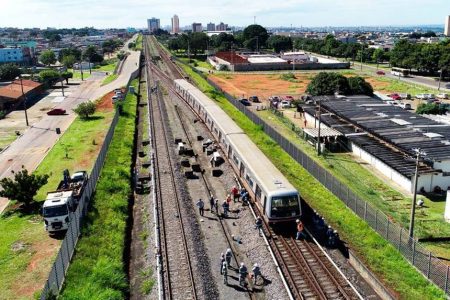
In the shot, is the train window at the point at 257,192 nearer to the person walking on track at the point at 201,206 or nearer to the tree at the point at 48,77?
the person walking on track at the point at 201,206

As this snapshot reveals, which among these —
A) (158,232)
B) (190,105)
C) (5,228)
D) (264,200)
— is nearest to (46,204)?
(5,228)

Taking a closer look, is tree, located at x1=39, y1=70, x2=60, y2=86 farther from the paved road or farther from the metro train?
the metro train

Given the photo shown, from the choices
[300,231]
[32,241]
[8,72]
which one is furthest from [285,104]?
[8,72]

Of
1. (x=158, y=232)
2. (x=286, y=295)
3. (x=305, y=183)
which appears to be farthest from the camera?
(x=305, y=183)

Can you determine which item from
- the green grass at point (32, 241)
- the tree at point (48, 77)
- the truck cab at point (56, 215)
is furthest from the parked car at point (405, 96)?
the tree at point (48, 77)

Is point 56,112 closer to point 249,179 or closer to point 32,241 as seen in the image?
point 32,241

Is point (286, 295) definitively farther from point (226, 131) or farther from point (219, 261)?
point (226, 131)

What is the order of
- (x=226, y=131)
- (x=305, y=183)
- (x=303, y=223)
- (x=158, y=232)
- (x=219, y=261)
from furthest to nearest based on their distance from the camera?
1. (x=226, y=131)
2. (x=305, y=183)
3. (x=303, y=223)
4. (x=158, y=232)
5. (x=219, y=261)
